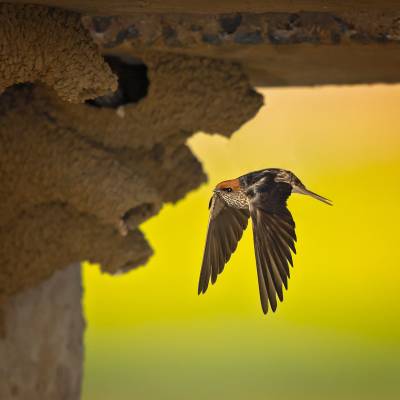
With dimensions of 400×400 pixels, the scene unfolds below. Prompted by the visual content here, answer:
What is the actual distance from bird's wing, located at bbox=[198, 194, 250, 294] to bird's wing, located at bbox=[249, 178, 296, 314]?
0.98 ft

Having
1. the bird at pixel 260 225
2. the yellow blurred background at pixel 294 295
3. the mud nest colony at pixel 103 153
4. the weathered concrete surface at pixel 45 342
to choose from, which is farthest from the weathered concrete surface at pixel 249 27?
the yellow blurred background at pixel 294 295

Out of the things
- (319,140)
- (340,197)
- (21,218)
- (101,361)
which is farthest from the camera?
(101,361)

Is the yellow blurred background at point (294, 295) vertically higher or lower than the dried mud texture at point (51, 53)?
higher

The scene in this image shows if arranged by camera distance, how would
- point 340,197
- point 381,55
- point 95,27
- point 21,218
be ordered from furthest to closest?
point 340,197 → point 21,218 → point 381,55 → point 95,27

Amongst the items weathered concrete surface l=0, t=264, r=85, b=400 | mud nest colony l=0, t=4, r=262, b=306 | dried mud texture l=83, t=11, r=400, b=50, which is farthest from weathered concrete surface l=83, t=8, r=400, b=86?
weathered concrete surface l=0, t=264, r=85, b=400

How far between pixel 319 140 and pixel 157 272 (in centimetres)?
244

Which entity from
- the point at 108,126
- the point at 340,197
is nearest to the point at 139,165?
the point at 108,126

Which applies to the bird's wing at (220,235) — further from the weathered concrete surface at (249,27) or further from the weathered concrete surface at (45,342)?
the weathered concrete surface at (45,342)

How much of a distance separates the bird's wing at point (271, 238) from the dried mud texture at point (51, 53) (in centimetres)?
76

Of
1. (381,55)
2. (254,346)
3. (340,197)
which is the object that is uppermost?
(340,197)

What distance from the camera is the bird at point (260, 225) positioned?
4953 millimetres

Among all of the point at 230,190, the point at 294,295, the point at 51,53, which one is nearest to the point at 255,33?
the point at 230,190

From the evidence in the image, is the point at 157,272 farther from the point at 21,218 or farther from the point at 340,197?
the point at 21,218

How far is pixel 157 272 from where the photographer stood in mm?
11984
